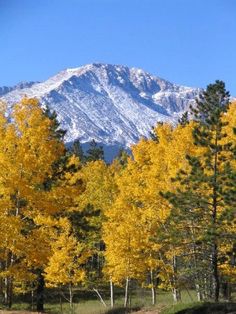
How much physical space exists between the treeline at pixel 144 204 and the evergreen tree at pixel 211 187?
0.05 meters

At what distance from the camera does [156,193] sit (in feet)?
94.2

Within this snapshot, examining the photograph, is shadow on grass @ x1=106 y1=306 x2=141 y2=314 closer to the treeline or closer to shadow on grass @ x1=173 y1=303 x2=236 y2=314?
the treeline

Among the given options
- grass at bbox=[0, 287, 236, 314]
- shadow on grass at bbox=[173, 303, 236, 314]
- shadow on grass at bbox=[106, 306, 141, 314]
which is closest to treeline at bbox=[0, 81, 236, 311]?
grass at bbox=[0, 287, 236, 314]

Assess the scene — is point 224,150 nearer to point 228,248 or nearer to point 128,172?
point 228,248

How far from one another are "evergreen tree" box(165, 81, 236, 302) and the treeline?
51 millimetres

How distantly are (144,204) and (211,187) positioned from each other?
6173mm

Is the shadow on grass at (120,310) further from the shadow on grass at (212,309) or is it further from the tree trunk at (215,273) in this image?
the shadow on grass at (212,309)

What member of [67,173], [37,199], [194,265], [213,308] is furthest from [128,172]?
[213,308]

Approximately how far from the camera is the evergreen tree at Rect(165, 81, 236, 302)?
77.3 feet

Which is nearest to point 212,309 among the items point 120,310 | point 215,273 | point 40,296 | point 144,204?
point 215,273

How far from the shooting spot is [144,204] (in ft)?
98.7

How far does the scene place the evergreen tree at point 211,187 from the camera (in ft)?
77.3

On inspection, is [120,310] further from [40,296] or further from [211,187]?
[211,187]

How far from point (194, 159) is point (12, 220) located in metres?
8.92
